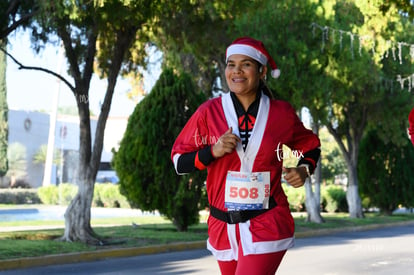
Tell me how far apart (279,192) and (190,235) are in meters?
14.1

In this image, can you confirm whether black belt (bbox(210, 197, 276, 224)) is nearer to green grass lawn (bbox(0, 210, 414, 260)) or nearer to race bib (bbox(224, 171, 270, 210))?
race bib (bbox(224, 171, 270, 210))

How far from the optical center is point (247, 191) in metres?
4.19

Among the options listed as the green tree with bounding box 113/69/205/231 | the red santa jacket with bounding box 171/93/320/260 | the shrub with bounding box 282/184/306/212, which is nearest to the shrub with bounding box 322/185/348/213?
the shrub with bounding box 282/184/306/212

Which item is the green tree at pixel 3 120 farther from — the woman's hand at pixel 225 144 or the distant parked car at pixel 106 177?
the woman's hand at pixel 225 144

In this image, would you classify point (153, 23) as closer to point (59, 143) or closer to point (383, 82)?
point (383, 82)

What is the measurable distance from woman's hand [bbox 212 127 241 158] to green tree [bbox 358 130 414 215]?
27.5 metres

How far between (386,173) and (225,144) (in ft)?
92.9

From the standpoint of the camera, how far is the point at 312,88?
21.9 m

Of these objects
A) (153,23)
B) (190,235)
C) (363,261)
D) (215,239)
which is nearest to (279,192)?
(215,239)

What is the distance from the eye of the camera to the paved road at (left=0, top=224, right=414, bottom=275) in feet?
38.1

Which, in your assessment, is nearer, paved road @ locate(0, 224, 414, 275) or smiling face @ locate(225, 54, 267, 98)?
smiling face @ locate(225, 54, 267, 98)

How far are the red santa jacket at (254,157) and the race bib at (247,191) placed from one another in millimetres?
38

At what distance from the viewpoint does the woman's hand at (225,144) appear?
13.4 feet

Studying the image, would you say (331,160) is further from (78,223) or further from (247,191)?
(247,191)
